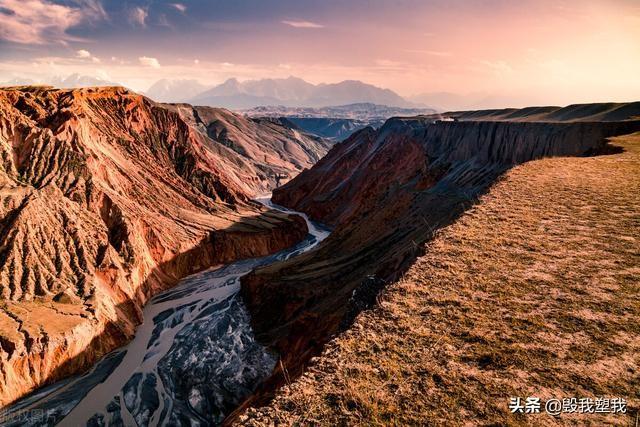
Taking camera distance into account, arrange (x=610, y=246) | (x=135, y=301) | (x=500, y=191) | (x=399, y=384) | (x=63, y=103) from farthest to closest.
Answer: (x=63, y=103)
(x=135, y=301)
(x=500, y=191)
(x=610, y=246)
(x=399, y=384)

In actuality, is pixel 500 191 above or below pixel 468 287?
above

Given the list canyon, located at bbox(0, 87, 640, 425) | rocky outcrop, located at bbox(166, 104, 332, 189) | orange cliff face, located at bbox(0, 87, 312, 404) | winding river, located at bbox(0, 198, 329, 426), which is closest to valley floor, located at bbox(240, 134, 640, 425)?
canyon, located at bbox(0, 87, 640, 425)

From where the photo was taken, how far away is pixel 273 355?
1294 inches

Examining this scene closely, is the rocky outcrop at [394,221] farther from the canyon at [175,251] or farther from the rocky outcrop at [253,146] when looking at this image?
the rocky outcrop at [253,146]

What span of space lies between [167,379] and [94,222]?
25992 mm

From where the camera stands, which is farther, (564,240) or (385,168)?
(385,168)

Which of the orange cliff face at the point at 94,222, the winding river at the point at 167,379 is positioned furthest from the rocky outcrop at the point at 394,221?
the orange cliff face at the point at 94,222

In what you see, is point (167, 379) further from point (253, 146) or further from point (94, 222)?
point (253, 146)

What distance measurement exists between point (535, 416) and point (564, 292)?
16.8 feet

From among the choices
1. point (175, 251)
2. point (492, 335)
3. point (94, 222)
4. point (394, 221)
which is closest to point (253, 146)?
point (175, 251)

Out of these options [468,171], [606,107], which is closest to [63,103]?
[468,171]

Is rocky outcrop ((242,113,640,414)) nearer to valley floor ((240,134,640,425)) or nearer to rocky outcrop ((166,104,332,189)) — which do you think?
valley floor ((240,134,640,425))

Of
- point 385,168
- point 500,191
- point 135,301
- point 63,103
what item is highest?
point 63,103

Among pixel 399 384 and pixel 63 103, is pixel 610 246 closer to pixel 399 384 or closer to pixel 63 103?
pixel 399 384
